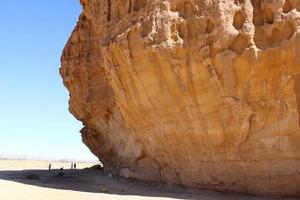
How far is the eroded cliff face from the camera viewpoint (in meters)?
11.6

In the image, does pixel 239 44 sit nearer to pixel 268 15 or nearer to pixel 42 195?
pixel 268 15

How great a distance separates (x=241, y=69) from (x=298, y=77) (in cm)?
166

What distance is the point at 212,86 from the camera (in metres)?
12.5

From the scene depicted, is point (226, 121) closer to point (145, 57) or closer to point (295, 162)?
point (295, 162)

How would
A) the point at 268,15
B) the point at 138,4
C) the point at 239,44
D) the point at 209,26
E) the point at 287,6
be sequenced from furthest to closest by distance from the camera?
the point at 138,4 → the point at 209,26 → the point at 239,44 → the point at 268,15 → the point at 287,6

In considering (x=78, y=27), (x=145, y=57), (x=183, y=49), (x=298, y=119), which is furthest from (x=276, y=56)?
(x=78, y=27)

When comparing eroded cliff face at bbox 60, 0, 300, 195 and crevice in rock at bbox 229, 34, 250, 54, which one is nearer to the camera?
eroded cliff face at bbox 60, 0, 300, 195

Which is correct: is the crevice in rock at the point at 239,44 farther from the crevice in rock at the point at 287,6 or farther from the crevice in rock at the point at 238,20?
the crevice in rock at the point at 287,6

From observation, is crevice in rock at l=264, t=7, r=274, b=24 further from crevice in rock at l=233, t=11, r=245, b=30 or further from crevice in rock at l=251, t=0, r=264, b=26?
crevice in rock at l=233, t=11, r=245, b=30

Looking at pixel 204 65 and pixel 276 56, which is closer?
pixel 276 56

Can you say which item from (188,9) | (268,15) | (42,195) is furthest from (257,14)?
(42,195)

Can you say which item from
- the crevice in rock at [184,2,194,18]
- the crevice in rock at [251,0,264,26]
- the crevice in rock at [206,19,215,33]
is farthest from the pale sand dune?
the crevice in rock at [251,0,264,26]

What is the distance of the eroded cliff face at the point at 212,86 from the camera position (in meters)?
11.6

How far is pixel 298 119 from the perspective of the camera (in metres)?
11.4
